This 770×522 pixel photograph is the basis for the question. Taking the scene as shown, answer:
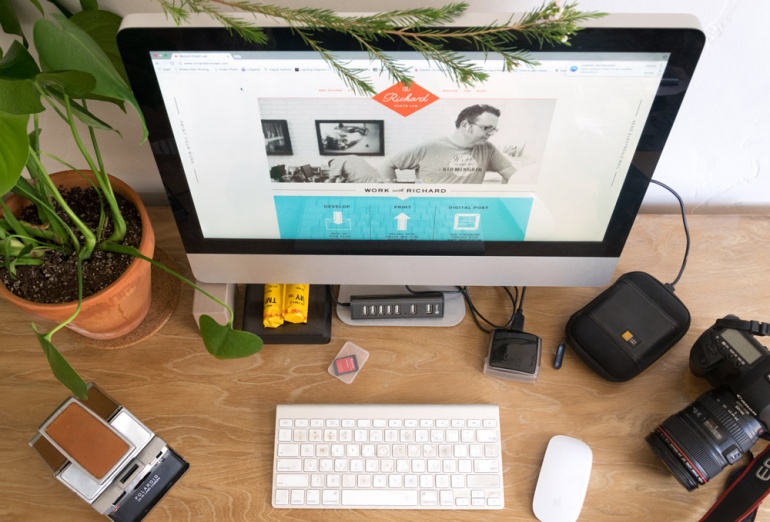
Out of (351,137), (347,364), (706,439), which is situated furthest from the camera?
(347,364)

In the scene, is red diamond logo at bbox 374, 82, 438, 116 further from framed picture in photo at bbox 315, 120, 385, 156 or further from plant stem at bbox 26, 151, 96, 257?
plant stem at bbox 26, 151, 96, 257

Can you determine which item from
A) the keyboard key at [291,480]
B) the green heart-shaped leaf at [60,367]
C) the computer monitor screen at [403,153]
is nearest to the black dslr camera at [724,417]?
the computer monitor screen at [403,153]

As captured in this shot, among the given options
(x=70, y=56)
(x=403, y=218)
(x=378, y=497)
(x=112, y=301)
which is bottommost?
(x=378, y=497)

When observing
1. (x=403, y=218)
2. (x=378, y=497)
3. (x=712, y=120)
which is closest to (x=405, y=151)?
(x=403, y=218)

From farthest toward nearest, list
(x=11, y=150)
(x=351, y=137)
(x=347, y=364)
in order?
(x=347, y=364) → (x=351, y=137) → (x=11, y=150)

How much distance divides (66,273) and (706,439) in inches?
31.9

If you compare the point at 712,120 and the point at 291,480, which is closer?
the point at 291,480

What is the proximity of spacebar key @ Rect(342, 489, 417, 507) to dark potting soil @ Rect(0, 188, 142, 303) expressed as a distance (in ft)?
1.31

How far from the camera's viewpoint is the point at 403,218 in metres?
0.73

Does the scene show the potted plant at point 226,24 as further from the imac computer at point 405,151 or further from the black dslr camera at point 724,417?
the black dslr camera at point 724,417

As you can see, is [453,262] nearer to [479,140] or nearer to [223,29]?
[479,140]

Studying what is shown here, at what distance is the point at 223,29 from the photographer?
55cm

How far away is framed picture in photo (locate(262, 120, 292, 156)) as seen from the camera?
628mm

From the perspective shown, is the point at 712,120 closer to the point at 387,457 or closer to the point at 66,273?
the point at 387,457
